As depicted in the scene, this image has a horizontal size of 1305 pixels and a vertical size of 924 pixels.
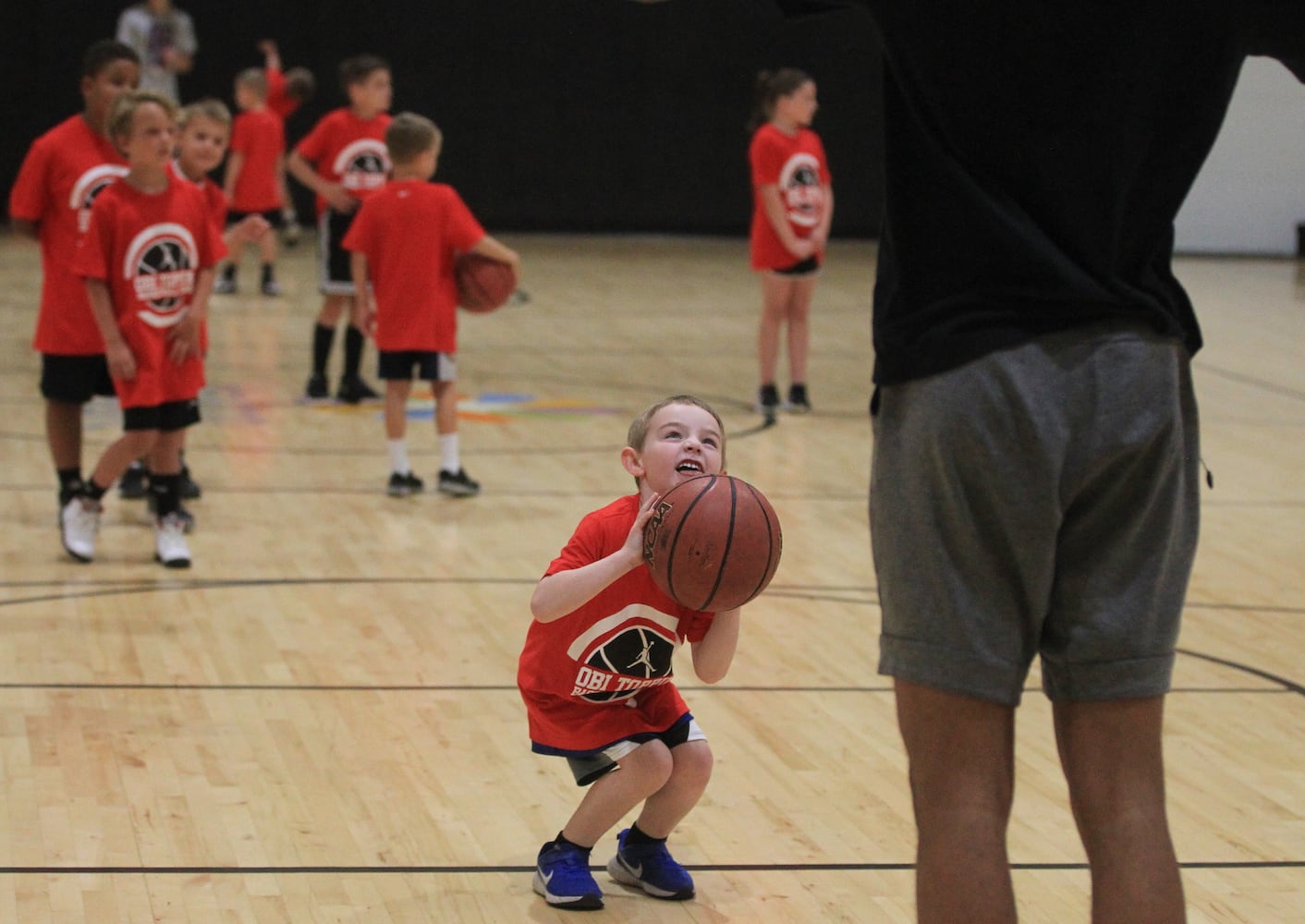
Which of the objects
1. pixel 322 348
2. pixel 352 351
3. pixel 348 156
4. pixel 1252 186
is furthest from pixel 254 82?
pixel 1252 186

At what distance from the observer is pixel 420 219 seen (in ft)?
20.7

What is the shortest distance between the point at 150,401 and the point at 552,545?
A: 140 centimetres

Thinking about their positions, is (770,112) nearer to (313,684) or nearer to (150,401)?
(150,401)

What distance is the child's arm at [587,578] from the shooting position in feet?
8.82

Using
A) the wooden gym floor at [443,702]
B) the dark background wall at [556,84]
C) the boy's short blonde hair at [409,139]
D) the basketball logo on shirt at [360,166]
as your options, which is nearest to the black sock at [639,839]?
the wooden gym floor at [443,702]

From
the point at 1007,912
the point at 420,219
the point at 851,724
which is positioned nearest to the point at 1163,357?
the point at 1007,912

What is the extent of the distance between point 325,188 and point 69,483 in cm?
315

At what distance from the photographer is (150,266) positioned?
5008 millimetres

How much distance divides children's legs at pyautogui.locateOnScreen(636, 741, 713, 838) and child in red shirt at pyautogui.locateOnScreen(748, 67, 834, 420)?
5.35 meters

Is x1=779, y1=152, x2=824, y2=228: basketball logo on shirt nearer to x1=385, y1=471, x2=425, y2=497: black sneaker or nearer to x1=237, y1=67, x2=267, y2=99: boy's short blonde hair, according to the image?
x1=385, y1=471, x2=425, y2=497: black sneaker

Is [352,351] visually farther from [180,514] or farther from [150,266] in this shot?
[150,266]

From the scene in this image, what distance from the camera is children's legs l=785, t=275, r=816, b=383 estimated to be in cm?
842

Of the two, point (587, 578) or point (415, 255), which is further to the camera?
point (415, 255)

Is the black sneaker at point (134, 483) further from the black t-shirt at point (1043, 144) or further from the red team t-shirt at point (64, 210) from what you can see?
the black t-shirt at point (1043, 144)
